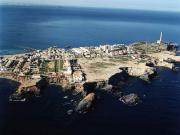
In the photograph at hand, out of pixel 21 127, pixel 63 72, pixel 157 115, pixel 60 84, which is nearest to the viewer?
pixel 21 127

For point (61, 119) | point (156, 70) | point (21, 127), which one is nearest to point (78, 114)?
point (61, 119)

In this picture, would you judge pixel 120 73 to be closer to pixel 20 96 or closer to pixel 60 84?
pixel 60 84

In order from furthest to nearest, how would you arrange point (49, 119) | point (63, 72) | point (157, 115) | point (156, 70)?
1. point (156, 70)
2. point (63, 72)
3. point (157, 115)
4. point (49, 119)

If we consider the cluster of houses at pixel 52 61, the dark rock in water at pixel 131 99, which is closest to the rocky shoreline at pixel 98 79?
the dark rock in water at pixel 131 99

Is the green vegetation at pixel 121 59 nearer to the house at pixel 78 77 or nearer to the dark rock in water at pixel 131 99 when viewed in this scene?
the house at pixel 78 77

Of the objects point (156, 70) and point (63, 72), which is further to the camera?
point (156, 70)

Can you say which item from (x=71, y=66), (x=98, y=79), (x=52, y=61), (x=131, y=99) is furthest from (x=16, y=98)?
(x=52, y=61)

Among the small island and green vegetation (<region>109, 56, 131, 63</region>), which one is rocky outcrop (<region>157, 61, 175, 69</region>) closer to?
the small island
